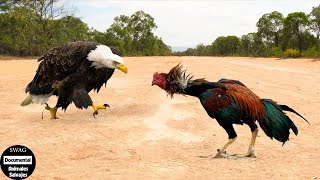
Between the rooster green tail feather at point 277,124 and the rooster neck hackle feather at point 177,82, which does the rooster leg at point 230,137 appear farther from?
the rooster neck hackle feather at point 177,82

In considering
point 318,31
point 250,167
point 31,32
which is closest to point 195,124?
point 250,167

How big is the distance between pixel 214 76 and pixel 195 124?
8135 millimetres

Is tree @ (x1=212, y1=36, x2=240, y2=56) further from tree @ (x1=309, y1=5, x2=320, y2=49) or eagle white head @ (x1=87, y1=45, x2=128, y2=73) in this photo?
eagle white head @ (x1=87, y1=45, x2=128, y2=73)

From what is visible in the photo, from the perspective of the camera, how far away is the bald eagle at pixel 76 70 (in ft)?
27.3

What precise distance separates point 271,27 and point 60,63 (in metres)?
49.7

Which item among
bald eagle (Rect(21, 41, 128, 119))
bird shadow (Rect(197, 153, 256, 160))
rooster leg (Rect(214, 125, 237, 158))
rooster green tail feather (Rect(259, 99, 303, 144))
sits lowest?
bird shadow (Rect(197, 153, 256, 160))

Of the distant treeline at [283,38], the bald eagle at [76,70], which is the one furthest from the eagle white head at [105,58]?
the distant treeline at [283,38]

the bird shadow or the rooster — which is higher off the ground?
the rooster

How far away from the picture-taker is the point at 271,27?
180 feet

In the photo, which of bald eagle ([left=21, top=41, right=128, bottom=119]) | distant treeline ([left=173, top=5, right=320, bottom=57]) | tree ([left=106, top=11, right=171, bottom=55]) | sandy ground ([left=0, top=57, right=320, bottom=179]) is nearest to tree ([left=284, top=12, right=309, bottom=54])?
distant treeline ([left=173, top=5, right=320, bottom=57])

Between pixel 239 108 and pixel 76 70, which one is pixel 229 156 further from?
pixel 76 70

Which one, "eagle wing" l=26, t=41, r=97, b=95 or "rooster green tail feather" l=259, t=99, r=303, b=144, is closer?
"rooster green tail feather" l=259, t=99, r=303, b=144

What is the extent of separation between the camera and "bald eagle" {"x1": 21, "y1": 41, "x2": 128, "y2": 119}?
8.33 meters

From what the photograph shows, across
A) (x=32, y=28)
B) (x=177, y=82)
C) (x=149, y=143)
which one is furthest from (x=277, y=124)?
(x=32, y=28)
